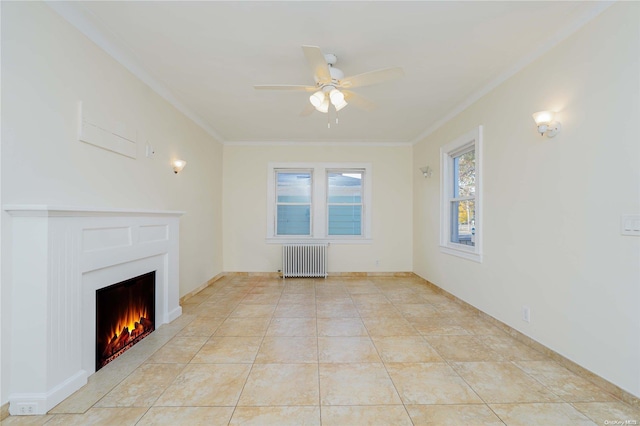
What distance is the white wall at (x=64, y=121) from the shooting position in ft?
5.45

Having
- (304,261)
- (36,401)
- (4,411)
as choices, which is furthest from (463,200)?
(4,411)

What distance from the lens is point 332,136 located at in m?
5.17

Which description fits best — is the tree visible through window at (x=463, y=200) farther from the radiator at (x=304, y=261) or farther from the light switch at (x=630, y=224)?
the radiator at (x=304, y=261)

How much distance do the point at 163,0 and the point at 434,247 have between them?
14.5 feet

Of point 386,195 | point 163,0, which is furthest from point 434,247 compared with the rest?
point 163,0

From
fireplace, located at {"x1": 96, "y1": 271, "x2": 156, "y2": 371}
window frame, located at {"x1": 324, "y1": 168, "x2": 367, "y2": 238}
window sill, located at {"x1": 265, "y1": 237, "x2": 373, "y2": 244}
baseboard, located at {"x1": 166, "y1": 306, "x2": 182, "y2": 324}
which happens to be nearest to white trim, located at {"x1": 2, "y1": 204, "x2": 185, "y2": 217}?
fireplace, located at {"x1": 96, "y1": 271, "x2": 156, "y2": 371}

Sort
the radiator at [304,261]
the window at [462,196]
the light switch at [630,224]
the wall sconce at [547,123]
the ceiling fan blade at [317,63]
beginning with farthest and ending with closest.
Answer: the radiator at [304,261]
the window at [462,196]
the wall sconce at [547,123]
the ceiling fan blade at [317,63]
the light switch at [630,224]

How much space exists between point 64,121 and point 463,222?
4318mm

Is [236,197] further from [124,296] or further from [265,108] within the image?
[124,296]

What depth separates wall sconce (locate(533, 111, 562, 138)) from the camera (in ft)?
7.52

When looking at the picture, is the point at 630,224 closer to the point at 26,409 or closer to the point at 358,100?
the point at 358,100

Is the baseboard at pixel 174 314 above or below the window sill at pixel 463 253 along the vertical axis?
below

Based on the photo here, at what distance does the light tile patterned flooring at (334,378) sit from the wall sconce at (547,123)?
6.03 feet

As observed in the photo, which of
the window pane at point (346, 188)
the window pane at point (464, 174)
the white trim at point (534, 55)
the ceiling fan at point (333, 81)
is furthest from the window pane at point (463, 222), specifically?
the ceiling fan at point (333, 81)
